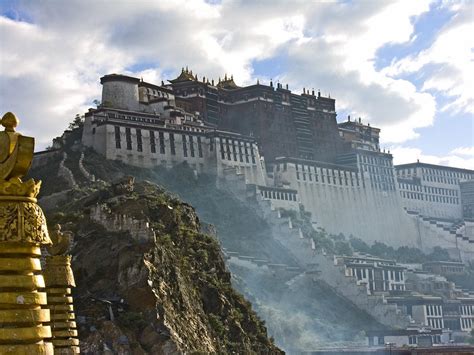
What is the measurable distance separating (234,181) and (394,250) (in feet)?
95.1

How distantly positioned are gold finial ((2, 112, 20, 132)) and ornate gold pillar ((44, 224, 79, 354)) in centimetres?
417

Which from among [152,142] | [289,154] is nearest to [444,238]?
[289,154]

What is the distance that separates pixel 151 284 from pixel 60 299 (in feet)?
118

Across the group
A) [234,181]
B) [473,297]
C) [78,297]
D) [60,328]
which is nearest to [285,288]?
[234,181]

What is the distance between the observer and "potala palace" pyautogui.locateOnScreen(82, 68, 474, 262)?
9544 centimetres

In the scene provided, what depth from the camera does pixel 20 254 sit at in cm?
548

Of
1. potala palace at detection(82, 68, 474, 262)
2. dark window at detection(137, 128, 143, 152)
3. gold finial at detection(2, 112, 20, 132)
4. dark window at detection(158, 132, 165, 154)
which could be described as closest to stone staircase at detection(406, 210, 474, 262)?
potala palace at detection(82, 68, 474, 262)

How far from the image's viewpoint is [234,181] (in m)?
99.1

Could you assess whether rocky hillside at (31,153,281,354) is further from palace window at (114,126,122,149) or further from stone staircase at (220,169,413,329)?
stone staircase at (220,169,413,329)

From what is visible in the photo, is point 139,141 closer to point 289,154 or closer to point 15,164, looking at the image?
point 289,154

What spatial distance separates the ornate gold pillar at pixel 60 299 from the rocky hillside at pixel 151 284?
31.4 metres

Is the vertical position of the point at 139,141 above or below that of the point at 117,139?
above

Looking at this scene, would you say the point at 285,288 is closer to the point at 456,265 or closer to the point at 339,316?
the point at 339,316

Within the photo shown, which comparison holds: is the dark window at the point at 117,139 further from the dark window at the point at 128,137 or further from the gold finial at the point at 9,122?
the gold finial at the point at 9,122
